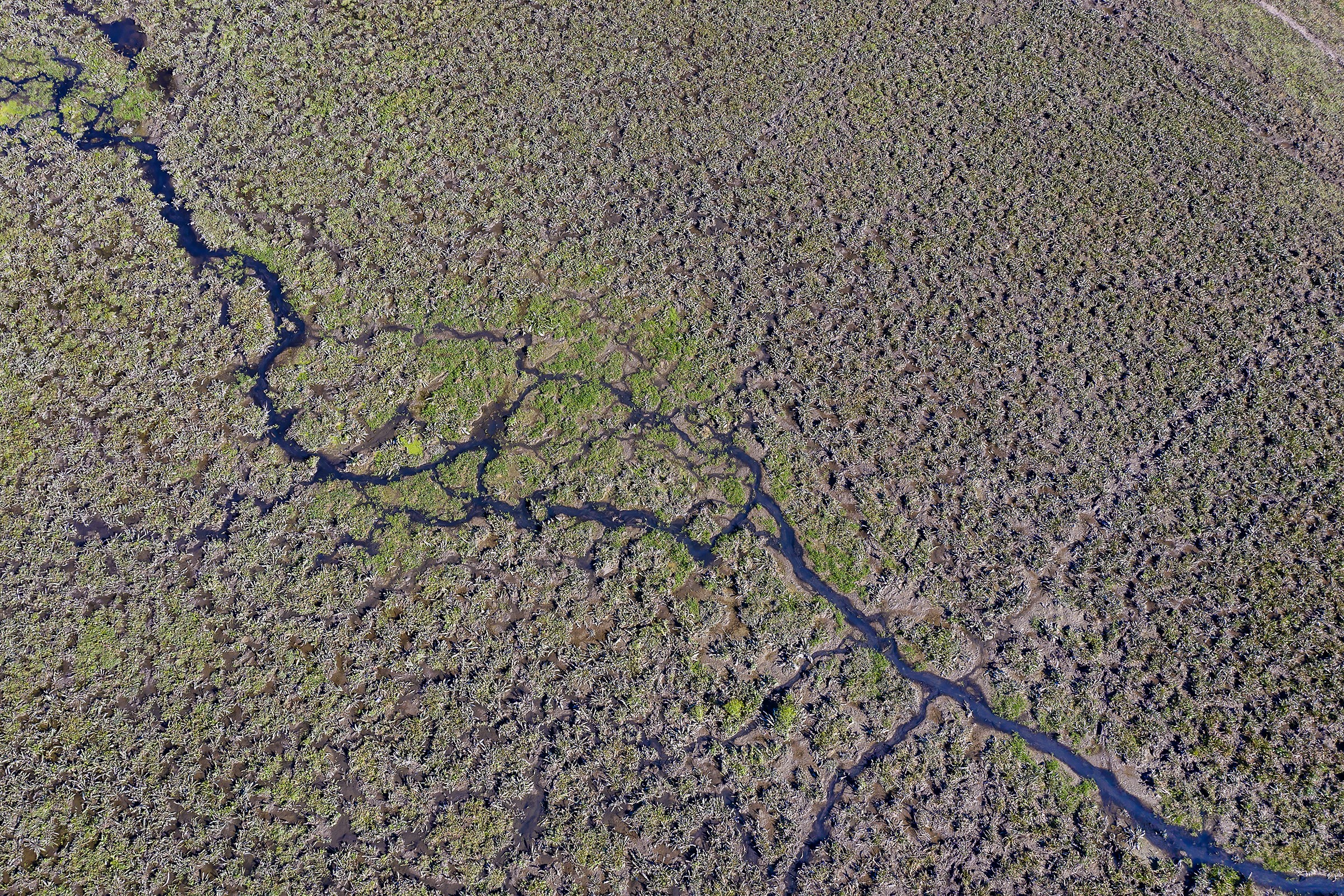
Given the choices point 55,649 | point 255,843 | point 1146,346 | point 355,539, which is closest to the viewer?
point 255,843

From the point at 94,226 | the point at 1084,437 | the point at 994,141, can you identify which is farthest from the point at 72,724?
the point at 994,141

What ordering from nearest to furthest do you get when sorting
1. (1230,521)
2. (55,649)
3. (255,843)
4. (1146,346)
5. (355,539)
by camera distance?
(255,843)
(55,649)
(355,539)
(1230,521)
(1146,346)

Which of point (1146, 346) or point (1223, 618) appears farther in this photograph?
point (1146, 346)

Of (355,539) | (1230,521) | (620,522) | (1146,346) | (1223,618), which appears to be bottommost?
(355,539)

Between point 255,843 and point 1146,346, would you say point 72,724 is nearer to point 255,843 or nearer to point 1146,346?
point 255,843

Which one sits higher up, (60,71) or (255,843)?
(60,71)

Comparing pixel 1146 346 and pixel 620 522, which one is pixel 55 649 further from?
pixel 1146 346

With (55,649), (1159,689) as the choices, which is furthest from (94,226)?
(1159,689)
